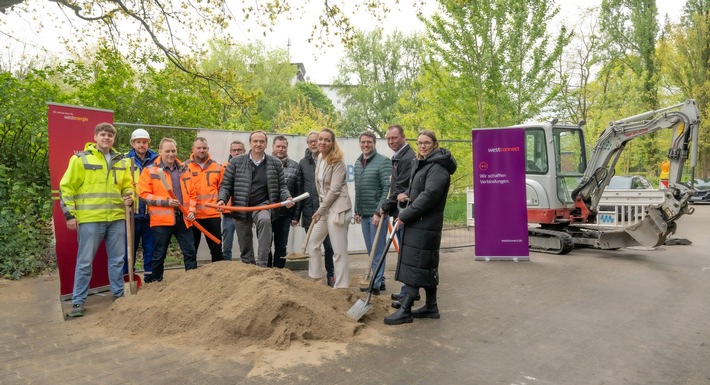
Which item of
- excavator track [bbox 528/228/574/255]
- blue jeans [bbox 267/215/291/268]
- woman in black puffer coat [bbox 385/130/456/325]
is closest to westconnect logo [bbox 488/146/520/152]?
excavator track [bbox 528/228/574/255]

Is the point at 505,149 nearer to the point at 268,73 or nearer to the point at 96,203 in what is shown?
the point at 96,203

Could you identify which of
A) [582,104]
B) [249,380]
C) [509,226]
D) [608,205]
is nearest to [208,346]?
[249,380]

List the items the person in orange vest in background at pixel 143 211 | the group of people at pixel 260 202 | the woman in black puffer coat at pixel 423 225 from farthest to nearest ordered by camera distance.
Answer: the person in orange vest in background at pixel 143 211
the group of people at pixel 260 202
the woman in black puffer coat at pixel 423 225

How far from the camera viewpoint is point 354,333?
481 centimetres

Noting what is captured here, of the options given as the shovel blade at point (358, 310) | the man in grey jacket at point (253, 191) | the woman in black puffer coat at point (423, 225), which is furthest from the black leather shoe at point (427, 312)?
the man in grey jacket at point (253, 191)

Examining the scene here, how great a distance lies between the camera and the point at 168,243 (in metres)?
6.39

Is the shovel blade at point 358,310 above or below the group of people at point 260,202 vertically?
below

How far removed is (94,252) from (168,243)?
34.1 inches

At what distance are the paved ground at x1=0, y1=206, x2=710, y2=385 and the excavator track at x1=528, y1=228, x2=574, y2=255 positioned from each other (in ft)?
8.67

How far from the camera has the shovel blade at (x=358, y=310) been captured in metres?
5.15

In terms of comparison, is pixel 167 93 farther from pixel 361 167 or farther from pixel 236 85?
pixel 361 167

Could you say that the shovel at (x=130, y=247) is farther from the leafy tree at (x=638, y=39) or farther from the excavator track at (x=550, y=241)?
the leafy tree at (x=638, y=39)

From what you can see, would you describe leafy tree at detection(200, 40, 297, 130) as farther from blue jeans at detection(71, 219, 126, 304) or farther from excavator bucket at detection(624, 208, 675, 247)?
blue jeans at detection(71, 219, 126, 304)

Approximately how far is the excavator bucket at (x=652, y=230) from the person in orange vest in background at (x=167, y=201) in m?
8.15
